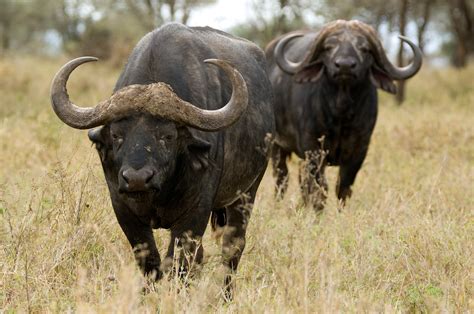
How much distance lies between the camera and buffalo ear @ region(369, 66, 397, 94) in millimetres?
7555

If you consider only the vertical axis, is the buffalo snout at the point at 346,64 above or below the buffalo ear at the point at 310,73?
above

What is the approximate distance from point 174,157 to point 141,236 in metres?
0.54

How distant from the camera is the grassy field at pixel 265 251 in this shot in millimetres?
3773

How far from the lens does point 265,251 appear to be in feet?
15.7

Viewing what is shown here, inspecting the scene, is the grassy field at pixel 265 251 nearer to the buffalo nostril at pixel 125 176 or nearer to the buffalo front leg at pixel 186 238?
the buffalo front leg at pixel 186 238

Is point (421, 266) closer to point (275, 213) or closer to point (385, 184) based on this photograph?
point (275, 213)

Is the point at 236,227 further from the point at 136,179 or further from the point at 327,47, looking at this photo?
the point at 327,47

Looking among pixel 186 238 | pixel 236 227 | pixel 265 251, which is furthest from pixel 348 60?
pixel 186 238

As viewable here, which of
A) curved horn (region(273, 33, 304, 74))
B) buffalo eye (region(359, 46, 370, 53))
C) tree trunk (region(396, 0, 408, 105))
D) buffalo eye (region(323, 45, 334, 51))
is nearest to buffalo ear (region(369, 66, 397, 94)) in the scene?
buffalo eye (region(359, 46, 370, 53))

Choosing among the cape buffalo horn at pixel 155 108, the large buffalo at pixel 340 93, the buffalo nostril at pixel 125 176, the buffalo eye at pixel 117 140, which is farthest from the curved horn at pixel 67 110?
the large buffalo at pixel 340 93

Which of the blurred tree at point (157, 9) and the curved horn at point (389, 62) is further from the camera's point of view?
the blurred tree at point (157, 9)

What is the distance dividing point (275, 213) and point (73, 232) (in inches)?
75.3

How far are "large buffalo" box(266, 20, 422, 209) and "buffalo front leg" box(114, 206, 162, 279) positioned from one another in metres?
2.80

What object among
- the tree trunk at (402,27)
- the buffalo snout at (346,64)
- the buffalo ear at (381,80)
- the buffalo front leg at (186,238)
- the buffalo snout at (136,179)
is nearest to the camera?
the buffalo snout at (136,179)
